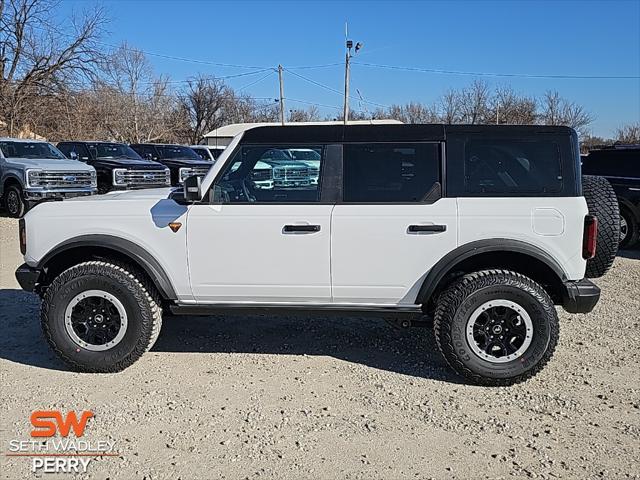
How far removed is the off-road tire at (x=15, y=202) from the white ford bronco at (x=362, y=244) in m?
9.81

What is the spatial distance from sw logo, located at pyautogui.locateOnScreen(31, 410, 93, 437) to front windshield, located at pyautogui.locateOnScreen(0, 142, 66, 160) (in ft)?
39.7

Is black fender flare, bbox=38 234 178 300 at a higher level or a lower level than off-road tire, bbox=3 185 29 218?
lower

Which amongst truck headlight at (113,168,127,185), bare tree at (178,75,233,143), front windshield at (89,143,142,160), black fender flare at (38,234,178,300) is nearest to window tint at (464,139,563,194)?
black fender flare at (38,234,178,300)

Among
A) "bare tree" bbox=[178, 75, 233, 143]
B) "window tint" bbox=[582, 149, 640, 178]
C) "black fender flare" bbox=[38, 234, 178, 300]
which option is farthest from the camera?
"bare tree" bbox=[178, 75, 233, 143]

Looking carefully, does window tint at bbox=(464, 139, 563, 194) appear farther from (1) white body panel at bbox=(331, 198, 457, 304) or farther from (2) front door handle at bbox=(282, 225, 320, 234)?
(2) front door handle at bbox=(282, 225, 320, 234)

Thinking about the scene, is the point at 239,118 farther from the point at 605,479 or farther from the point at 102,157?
the point at 605,479

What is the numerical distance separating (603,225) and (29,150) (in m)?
14.0

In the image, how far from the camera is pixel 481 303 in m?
4.05

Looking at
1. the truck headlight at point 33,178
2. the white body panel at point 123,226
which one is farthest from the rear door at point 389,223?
the truck headlight at point 33,178

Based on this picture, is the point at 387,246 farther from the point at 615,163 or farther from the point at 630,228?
the point at 615,163

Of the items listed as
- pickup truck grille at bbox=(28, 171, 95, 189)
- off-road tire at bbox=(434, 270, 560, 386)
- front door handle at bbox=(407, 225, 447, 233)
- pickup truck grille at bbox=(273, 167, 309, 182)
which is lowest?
off-road tire at bbox=(434, 270, 560, 386)

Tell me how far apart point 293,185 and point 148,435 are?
202cm

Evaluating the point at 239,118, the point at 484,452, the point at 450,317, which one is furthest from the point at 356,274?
the point at 239,118

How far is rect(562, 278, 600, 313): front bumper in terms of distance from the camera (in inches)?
160
